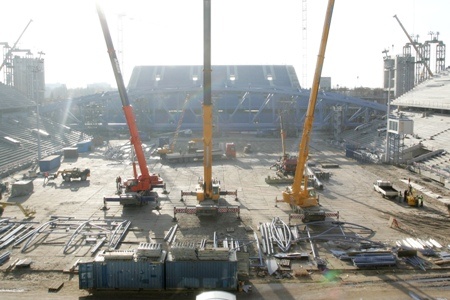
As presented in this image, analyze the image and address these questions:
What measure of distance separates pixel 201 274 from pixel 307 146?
29.5 feet

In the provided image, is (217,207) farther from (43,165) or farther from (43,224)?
(43,165)

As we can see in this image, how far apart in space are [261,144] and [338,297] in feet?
129

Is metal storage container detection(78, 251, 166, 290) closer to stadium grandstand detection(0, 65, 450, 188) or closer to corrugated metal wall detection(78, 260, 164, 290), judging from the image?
corrugated metal wall detection(78, 260, 164, 290)

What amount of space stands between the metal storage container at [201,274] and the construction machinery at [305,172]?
7.64 m

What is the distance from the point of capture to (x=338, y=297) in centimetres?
1322

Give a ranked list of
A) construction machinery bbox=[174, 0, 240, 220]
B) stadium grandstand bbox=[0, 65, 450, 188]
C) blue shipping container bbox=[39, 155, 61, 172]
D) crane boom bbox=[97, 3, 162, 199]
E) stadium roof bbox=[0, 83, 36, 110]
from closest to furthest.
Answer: construction machinery bbox=[174, 0, 240, 220], crane boom bbox=[97, 3, 162, 199], blue shipping container bbox=[39, 155, 61, 172], stadium grandstand bbox=[0, 65, 450, 188], stadium roof bbox=[0, 83, 36, 110]

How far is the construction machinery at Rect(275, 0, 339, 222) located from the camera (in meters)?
19.3

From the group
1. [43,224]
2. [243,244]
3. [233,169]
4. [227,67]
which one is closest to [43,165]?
[233,169]

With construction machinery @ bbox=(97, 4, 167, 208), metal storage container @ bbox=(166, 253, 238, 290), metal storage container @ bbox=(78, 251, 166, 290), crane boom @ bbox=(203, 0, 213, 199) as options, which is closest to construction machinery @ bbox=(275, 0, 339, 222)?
crane boom @ bbox=(203, 0, 213, 199)

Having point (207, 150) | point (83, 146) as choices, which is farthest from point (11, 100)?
point (207, 150)

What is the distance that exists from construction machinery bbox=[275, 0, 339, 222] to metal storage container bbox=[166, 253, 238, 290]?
7643 millimetres

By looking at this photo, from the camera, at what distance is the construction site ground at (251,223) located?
13797mm

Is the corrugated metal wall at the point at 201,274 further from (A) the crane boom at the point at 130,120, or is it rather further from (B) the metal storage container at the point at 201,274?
(A) the crane boom at the point at 130,120

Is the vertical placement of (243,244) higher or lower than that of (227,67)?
lower
